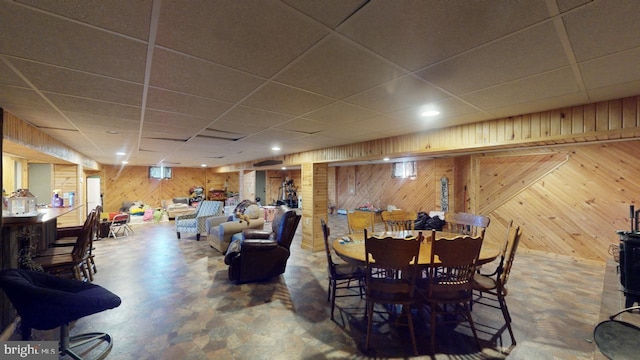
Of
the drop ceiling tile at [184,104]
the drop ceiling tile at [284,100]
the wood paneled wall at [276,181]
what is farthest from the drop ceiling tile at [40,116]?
the wood paneled wall at [276,181]

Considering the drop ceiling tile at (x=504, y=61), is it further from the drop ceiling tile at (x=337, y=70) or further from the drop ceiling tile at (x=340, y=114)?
the drop ceiling tile at (x=340, y=114)

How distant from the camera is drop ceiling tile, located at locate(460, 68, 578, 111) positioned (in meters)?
1.77

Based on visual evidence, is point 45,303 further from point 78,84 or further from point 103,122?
point 103,122

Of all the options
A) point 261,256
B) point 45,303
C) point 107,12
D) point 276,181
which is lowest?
point 261,256

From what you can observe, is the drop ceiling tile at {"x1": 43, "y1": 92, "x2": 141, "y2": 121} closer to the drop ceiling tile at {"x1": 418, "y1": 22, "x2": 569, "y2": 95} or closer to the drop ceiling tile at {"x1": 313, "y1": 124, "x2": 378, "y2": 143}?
the drop ceiling tile at {"x1": 313, "y1": 124, "x2": 378, "y2": 143}

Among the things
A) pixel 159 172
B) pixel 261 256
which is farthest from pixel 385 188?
pixel 159 172

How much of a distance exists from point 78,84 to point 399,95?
2496 mm

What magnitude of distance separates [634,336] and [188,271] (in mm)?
4922

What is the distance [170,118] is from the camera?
2.80 metres

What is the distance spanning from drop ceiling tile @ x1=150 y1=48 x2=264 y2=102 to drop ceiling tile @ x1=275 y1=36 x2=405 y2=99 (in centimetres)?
31

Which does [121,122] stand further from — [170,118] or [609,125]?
[609,125]

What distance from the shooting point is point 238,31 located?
46.6 inches

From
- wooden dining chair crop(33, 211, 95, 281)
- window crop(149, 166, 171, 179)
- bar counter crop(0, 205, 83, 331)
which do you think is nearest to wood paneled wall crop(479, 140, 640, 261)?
wooden dining chair crop(33, 211, 95, 281)

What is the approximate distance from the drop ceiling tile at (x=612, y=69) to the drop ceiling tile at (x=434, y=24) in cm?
84
